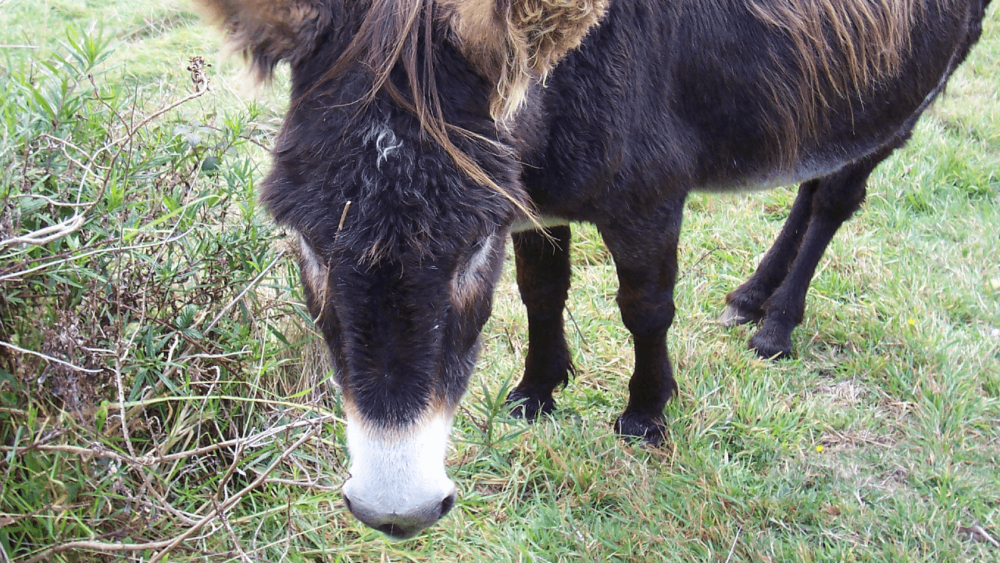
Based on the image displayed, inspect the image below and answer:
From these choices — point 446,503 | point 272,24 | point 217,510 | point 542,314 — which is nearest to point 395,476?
point 446,503

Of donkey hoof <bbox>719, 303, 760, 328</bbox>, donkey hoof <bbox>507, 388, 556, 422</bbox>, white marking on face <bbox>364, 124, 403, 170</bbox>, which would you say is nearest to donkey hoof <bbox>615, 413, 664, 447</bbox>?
donkey hoof <bbox>507, 388, 556, 422</bbox>

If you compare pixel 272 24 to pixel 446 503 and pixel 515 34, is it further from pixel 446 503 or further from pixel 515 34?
pixel 446 503

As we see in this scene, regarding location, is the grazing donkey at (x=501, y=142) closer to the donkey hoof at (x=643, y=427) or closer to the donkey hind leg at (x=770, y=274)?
the donkey hoof at (x=643, y=427)

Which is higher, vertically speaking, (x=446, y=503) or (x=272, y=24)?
(x=272, y=24)

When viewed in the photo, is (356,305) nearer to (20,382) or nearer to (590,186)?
(590,186)

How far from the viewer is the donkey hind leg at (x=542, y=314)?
10.1 ft

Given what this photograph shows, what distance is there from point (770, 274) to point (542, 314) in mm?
1653

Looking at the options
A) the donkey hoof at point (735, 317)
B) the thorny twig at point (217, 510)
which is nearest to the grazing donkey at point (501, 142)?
the thorny twig at point (217, 510)

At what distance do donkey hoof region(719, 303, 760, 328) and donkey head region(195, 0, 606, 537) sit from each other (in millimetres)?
2544

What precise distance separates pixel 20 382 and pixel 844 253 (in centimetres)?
431

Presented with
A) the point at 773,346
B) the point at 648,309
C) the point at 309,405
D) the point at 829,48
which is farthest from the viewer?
the point at 773,346

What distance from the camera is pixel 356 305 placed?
1613mm

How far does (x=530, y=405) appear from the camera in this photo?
3.33 meters

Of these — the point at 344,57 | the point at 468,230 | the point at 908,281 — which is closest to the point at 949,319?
the point at 908,281
